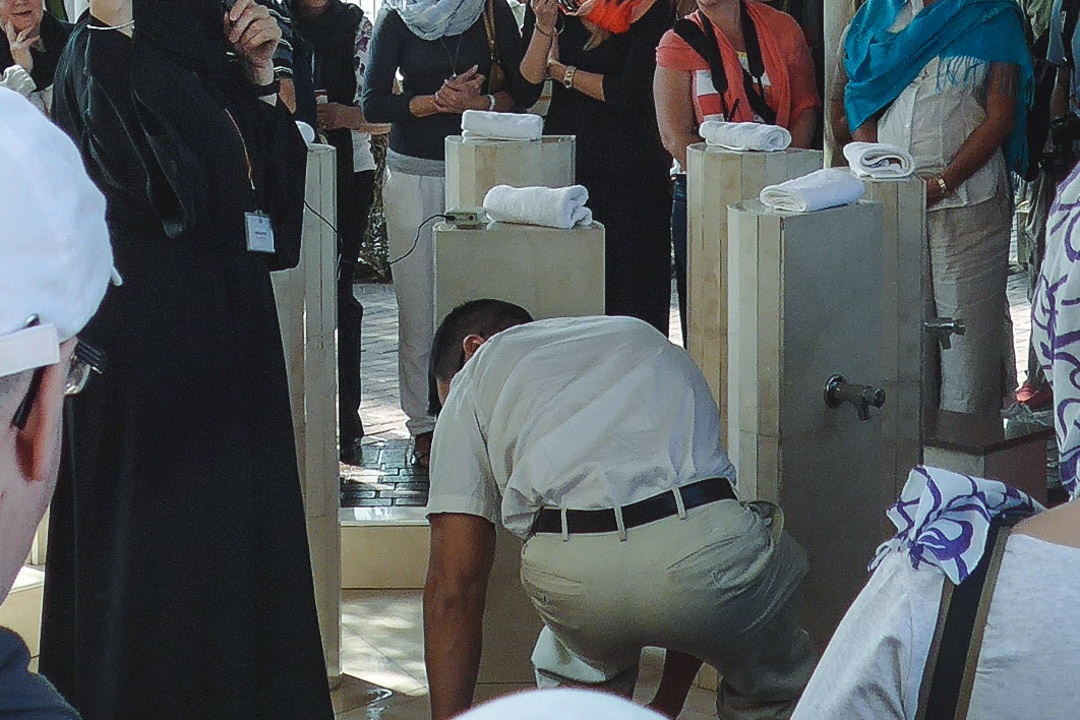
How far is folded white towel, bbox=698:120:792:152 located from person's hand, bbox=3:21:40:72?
219 centimetres

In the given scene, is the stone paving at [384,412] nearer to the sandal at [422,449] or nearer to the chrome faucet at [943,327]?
the sandal at [422,449]

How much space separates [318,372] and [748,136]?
3.75 ft

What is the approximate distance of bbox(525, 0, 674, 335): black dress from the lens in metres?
4.90

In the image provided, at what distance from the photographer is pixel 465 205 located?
13.1ft

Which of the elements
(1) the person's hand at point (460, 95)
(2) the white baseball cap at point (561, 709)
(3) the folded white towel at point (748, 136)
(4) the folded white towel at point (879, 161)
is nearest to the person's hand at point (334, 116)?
(1) the person's hand at point (460, 95)

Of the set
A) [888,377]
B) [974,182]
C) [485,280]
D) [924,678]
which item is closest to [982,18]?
[974,182]

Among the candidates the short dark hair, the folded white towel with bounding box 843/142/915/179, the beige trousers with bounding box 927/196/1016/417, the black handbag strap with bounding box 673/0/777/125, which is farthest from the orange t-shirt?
the short dark hair

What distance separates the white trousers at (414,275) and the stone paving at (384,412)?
22cm

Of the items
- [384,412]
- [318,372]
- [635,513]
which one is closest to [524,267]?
[318,372]

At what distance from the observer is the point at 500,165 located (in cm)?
396

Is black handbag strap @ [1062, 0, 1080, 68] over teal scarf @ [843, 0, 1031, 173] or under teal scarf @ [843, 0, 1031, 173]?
over

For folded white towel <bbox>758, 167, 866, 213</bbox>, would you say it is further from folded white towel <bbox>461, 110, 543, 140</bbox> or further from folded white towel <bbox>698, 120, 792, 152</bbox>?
folded white towel <bbox>461, 110, 543, 140</bbox>

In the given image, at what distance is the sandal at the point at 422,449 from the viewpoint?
5.05 metres

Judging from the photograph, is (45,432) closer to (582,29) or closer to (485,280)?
(485,280)
